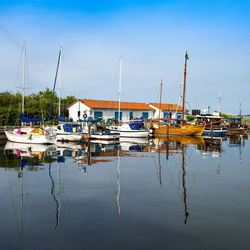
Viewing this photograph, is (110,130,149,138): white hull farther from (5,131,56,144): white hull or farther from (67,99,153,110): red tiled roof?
(67,99,153,110): red tiled roof

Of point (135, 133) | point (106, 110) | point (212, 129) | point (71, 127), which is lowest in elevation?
point (135, 133)

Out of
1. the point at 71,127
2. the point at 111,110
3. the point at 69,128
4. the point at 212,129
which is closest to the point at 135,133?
the point at 71,127

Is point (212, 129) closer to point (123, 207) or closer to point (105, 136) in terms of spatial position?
point (105, 136)

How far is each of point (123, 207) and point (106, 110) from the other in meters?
52.7

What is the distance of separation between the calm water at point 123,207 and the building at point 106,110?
Answer: 42959mm

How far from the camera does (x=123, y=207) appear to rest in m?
10.4

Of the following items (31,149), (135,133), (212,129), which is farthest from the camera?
(212,129)

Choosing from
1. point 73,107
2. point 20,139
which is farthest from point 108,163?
point 73,107

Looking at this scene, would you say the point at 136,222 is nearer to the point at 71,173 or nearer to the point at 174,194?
the point at 174,194

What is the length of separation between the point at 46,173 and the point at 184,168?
872cm

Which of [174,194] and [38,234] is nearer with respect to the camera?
[38,234]

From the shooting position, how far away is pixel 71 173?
16.2m

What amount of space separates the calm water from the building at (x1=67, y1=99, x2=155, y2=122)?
43.0 metres

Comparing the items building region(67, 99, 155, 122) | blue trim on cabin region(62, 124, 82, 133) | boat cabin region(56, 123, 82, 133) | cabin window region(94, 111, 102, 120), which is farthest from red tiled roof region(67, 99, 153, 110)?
boat cabin region(56, 123, 82, 133)
